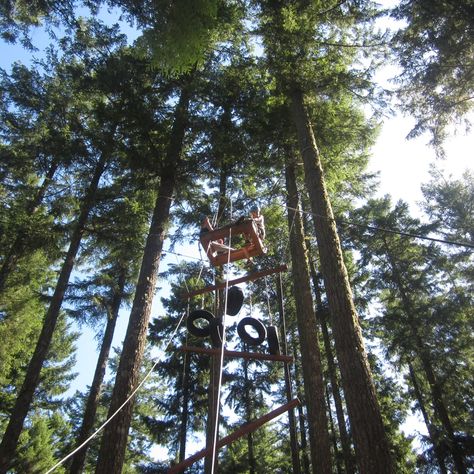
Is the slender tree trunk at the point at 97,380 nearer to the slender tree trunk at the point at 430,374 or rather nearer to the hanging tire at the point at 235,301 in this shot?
the hanging tire at the point at 235,301

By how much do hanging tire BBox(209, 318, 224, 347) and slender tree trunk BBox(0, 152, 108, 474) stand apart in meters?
6.00

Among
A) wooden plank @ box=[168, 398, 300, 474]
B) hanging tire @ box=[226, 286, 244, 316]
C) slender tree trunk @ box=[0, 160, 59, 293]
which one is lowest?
wooden plank @ box=[168, 398, 300, 474]

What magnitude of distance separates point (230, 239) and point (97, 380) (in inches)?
374

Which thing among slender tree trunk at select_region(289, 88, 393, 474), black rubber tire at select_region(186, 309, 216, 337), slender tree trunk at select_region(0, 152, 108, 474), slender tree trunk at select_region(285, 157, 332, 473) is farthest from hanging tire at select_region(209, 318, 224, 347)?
Result: slender tree trunk at select_region(0, 152, 108, 474)

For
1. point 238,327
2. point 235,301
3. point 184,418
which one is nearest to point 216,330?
point 238,327

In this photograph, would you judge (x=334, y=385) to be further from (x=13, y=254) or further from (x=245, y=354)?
(x=13, y=254)

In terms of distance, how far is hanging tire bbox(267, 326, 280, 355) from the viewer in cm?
545

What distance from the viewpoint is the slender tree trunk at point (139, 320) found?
595cm

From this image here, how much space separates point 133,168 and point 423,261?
41.9ft

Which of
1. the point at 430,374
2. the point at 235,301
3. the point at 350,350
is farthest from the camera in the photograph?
the point at 430,374

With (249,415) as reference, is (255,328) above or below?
below

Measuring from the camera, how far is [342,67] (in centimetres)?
980

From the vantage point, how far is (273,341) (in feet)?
18.1

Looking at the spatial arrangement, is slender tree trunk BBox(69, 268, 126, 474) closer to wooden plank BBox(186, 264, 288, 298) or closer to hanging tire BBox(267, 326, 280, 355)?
wooden plank BBox(186, 264, 288, 298)
